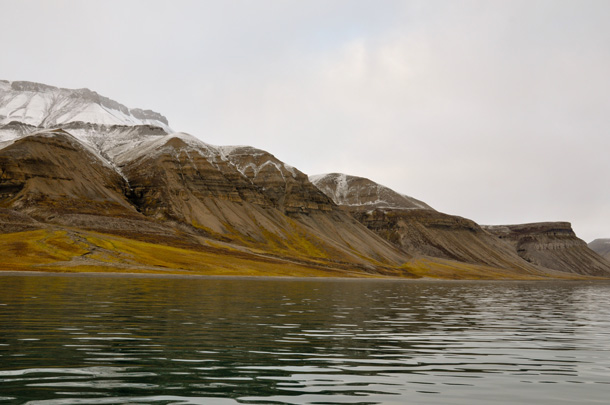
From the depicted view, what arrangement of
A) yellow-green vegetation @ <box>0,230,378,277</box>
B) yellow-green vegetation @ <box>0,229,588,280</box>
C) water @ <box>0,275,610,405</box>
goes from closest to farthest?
1. water @ <box>0,275,610,405</box>
2. yellow-green vegetation @ <box>0,230,378,277</box>
3. yellow-green vegetation @ <box>0,229,588,280</box>

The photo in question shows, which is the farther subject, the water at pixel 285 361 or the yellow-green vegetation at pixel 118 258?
the yellow-green vegetation at pixel 118 258

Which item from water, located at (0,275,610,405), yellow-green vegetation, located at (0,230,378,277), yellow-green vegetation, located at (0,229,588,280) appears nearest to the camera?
water, located at (0,275,610,405)

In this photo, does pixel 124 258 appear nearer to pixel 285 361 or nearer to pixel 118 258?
pixel 118 258

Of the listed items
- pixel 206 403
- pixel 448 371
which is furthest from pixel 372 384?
pixel 206 403

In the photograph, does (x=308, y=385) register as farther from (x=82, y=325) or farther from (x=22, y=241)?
(x=22, y=241)

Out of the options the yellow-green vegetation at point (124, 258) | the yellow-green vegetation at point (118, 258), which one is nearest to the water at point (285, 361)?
the yellow-green vegetation at point (118, 258)

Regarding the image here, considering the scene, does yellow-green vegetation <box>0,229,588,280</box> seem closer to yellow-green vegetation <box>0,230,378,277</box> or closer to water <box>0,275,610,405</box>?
yellow-green vegetation <box>0,230,378,277</box>

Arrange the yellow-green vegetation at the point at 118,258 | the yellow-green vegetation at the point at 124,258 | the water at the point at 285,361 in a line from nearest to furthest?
1. the water at the point at 285,361
2. the yellow-green vegetation at the point at 118,258
3. the yellow-green vegetation at the point at 124,258

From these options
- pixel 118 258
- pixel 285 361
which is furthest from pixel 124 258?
pixel 285 361

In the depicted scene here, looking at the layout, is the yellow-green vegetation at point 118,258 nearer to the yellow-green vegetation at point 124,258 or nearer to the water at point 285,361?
the yellow-green vegetation at point 124,258

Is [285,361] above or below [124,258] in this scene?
below

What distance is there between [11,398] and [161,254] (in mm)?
148678

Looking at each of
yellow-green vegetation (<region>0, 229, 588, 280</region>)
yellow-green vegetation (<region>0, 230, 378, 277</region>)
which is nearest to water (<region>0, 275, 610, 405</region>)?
yellow-green vegetation (<region>0, 230, 378, 277</region>)

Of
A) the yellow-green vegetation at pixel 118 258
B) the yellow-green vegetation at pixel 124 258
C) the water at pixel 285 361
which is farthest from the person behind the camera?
the yellow-green vegetation at pixel 124 258
